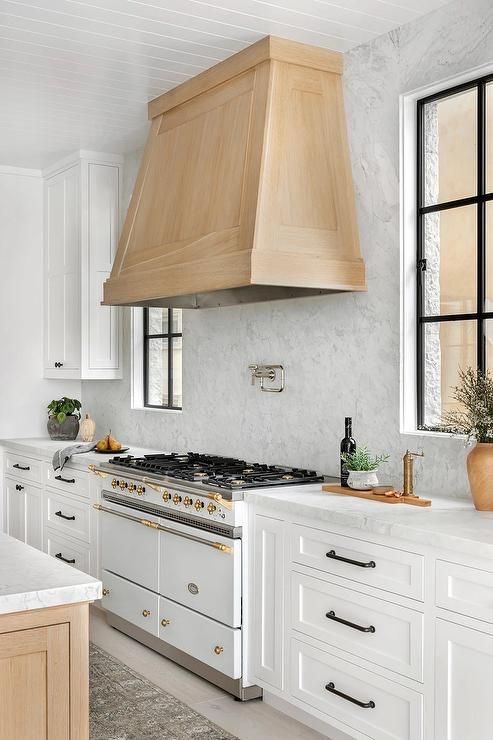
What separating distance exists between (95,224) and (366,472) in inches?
124

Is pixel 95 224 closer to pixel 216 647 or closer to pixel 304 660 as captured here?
pixel 216 647

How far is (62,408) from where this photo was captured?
604cm

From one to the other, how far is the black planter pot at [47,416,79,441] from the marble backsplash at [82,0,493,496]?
163 cm

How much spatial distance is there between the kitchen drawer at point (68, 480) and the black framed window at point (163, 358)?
801 millimetres

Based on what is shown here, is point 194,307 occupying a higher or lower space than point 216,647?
higher

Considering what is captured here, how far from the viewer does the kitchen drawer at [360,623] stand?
275 centimetres

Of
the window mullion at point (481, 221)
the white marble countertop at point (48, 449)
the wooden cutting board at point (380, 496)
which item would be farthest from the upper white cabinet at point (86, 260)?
the window mullion at point (481, 221)

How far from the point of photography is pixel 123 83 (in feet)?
14.2

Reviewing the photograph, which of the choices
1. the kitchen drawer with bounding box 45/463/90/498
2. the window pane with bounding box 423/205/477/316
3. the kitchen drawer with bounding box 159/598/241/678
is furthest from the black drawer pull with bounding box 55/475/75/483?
the window pane with bounding box 423/205/477/316

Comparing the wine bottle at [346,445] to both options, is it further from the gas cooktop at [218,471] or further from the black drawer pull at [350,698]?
the black drawer pull at [350,698]

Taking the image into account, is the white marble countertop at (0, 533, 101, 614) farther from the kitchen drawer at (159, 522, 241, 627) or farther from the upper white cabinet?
the upper white cabinet

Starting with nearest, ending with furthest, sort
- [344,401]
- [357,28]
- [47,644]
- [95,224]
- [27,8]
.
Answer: [47,644] → [27,8] → [357,28] → [344,401] → [95,224]

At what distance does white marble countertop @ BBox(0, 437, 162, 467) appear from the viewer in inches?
199

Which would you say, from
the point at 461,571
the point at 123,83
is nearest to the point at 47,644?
the point at 461,571
